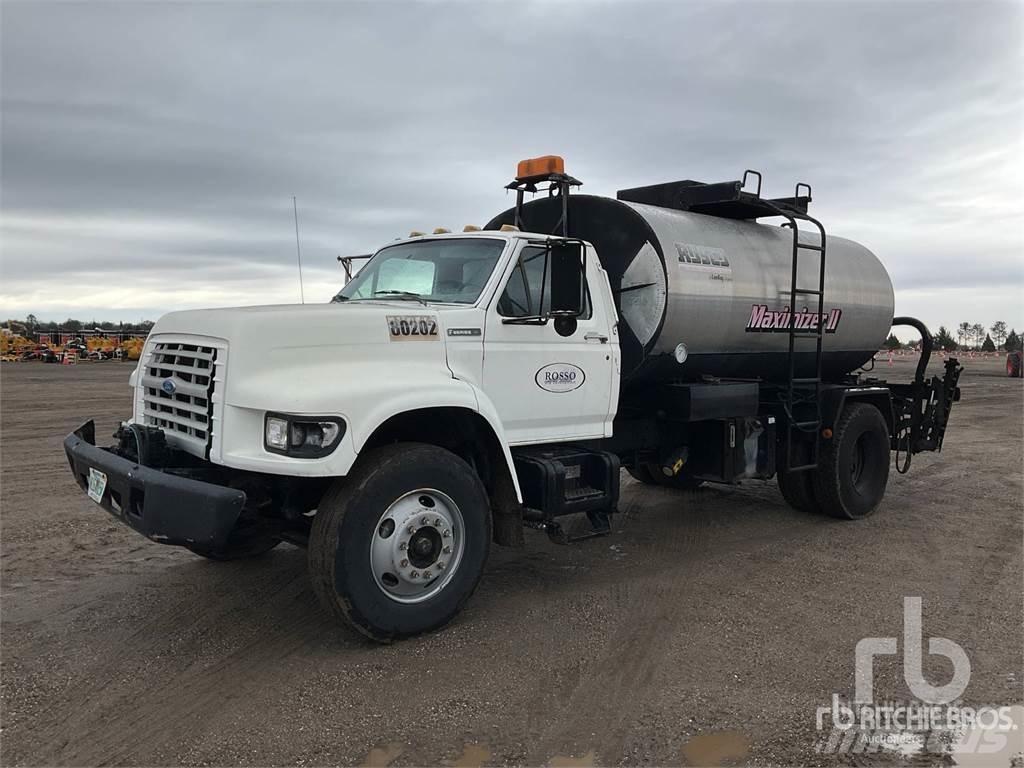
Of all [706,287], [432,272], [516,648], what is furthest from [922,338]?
[516,648]

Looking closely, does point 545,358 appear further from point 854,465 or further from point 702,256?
point 854,465

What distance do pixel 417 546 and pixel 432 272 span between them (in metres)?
1.97

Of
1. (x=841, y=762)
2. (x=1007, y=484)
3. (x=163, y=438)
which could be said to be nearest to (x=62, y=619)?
(x=163, y=438)

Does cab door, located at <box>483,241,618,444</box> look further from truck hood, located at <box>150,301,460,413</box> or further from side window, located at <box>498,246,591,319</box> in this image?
truck hood, located at <box>150,301,460,413</box>

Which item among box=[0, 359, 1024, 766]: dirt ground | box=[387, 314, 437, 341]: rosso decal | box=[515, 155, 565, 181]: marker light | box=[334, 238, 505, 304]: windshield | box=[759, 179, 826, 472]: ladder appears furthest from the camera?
box=[759, 179, 826, 472]: ladder

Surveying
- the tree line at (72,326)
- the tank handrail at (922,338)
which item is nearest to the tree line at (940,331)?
the tree line at (72,326)

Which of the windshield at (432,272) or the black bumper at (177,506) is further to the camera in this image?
the windshield at (432,272)

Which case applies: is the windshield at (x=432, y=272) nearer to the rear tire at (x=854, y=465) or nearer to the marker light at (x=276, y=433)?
the marker light at (x=276, y=433)

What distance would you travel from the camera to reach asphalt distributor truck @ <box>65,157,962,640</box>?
13.9ft

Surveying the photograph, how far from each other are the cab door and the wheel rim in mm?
826

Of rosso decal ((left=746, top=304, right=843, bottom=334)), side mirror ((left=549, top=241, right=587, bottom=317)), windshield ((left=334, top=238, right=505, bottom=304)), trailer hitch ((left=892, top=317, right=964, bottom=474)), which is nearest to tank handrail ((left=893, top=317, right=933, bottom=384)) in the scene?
trailer hitch ((left=892, top=317, right=964, bottom=474))

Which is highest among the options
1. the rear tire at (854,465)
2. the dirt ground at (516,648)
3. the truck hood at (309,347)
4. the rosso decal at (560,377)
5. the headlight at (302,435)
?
the truck hood at (309,347)

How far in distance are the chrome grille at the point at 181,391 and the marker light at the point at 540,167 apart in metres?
2.87

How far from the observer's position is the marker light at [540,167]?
19.7 ft
